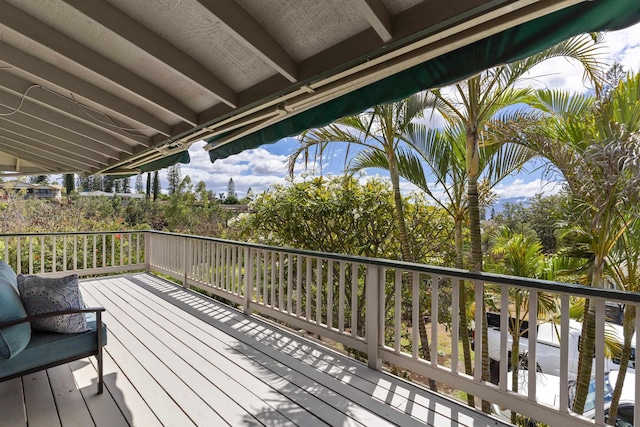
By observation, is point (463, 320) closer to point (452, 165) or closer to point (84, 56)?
point (452, 165)

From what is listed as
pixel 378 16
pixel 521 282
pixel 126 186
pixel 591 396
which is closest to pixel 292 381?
pixel 521 282

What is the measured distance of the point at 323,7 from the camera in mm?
1776

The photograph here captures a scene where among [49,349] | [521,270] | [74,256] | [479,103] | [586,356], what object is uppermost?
[479,103]

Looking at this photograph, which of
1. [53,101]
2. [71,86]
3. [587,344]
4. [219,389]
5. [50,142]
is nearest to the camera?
[219,389]

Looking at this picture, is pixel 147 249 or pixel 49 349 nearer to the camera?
pixel 49 349

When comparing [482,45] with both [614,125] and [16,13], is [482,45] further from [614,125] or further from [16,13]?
[16,13]

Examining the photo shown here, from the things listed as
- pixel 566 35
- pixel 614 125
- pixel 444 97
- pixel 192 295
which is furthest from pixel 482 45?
pixel 192 295

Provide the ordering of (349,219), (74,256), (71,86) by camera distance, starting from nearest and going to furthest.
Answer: (71,86) < (349,219) < (74,256)

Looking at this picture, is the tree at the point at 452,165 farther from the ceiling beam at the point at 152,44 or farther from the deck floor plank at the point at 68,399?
the deck floor plank at the point at 68,399

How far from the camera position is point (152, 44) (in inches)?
85.4

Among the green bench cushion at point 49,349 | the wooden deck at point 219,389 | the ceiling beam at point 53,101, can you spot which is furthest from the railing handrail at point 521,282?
the ceiling beam at point 53,101

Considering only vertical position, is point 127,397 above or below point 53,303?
below

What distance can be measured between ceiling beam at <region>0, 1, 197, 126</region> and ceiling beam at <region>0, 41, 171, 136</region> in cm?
59

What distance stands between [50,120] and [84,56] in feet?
6.20
